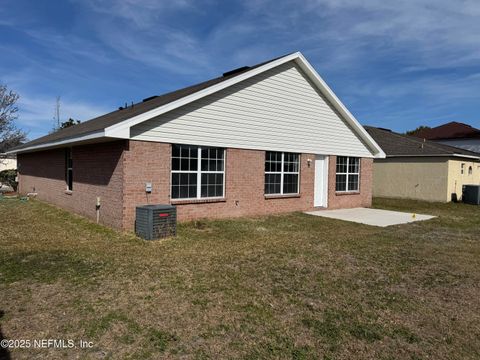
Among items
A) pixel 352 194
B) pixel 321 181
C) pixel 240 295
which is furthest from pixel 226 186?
pixel 352 194

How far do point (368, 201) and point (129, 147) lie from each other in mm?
13491

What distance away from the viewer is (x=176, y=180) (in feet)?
37.3

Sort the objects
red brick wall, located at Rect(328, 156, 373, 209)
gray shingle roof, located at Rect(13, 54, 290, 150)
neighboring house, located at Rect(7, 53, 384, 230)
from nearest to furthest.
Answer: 1. neighboring house, located at Rect(7, 53, 384, 230)
2. gray shingle roof, located at Rect(13, 54, 290, 150)
3. red brick wall, located at Rect(328, 156, 373, 209)

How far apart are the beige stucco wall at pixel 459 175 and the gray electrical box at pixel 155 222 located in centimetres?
1992

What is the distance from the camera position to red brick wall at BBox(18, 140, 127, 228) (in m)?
10.5

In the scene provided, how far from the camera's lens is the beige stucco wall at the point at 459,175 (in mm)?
22953

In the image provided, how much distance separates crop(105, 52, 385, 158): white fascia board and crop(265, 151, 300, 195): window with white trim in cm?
313

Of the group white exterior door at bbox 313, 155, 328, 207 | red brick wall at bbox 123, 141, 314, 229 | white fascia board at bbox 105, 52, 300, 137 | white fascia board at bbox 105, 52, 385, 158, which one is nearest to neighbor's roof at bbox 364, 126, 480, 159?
white fascia board at bbox 105, 52, 385, 158

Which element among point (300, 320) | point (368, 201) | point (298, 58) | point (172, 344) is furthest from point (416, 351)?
point (368, 201)

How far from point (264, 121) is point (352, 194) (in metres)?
7.08

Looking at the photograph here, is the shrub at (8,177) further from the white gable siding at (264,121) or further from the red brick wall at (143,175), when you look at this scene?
the white gable siding at (264,121)

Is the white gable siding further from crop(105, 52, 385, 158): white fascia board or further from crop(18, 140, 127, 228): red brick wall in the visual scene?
crop(18, 140, 127, 228): red brick wall

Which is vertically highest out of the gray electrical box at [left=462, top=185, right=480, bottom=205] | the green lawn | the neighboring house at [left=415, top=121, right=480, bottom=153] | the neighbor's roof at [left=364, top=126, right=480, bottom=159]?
the neighboring house at [left=415, top=121, right=480, bottom=153]

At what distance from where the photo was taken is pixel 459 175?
24141 mm
